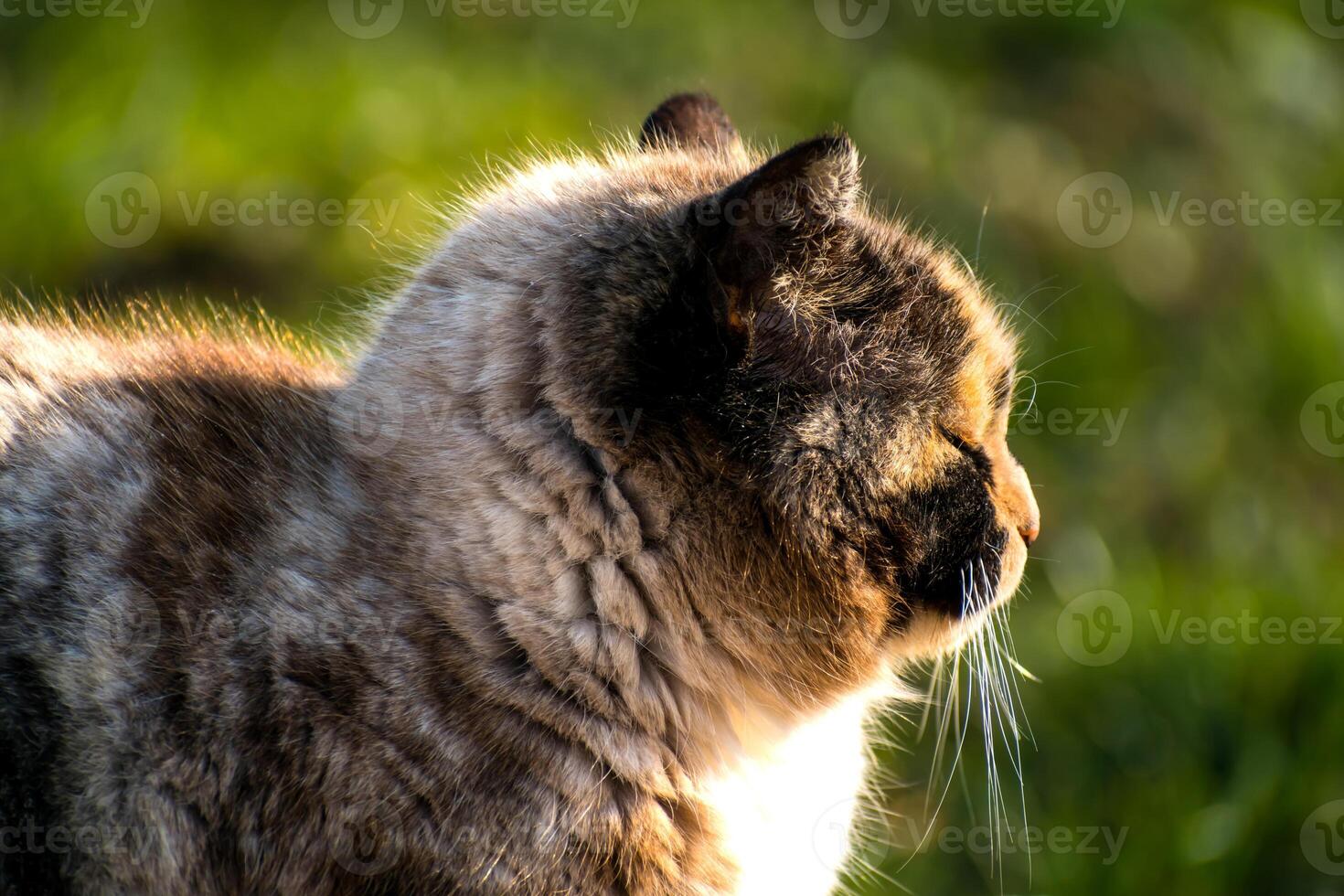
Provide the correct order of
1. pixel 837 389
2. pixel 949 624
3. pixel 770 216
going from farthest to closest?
pixel 949 624 → pixel 837 389 → pixel 770 216

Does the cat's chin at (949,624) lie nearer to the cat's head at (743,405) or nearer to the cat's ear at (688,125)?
the cat's head at (743,405)

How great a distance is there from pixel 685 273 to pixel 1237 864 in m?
1.98

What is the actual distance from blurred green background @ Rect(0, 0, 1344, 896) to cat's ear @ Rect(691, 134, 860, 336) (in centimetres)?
152

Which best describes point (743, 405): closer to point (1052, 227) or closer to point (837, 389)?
point (837, 389)

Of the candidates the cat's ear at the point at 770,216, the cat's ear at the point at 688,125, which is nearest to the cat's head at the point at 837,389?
the cat's ear at the point at 770,216

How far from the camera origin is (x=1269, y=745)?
304 cm

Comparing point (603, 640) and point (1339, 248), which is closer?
point (603, 640)

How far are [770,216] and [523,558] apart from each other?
60 centimetres

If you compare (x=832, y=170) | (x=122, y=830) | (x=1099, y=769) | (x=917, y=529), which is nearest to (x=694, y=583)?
(x=917, y=529)

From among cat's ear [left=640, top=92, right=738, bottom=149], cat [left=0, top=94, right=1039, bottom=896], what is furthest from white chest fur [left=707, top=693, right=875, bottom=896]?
cat's ear [left=640, top=92, right=738, bottom=149]

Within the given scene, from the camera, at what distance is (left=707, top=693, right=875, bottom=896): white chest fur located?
6.52 feet

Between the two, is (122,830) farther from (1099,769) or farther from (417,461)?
(1099,769)

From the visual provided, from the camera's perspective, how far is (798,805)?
2123 mm

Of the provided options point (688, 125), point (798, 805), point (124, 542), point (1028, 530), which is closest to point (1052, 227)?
point (688, 125)
